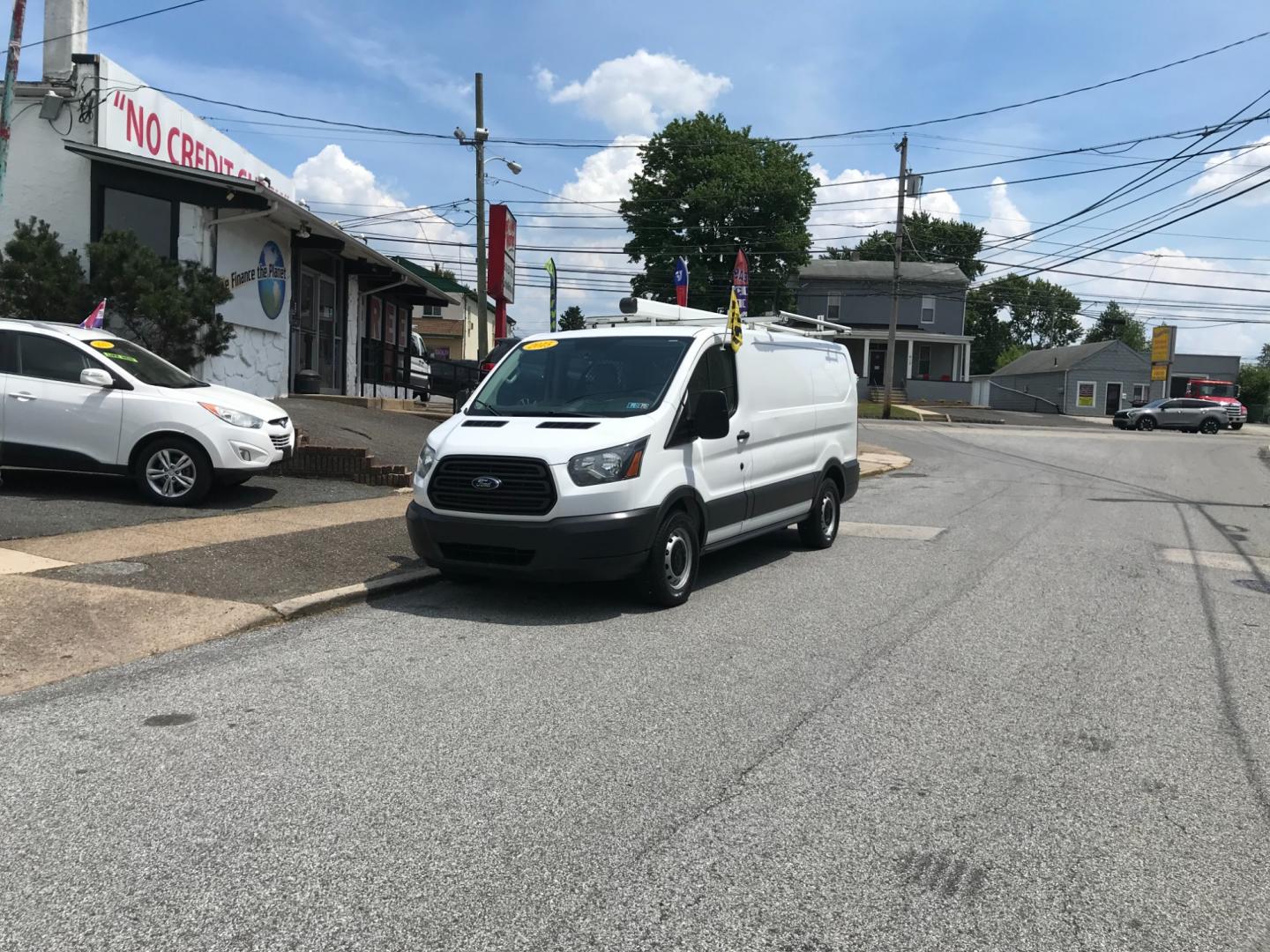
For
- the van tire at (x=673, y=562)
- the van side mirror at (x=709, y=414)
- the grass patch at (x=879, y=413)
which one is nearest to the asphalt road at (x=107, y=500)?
the van tire at (x=673, y=562)

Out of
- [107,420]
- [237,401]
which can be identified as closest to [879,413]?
[237,401]

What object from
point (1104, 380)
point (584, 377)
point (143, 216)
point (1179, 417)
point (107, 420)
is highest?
point (1104, 380)

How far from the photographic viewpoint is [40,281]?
1334 cm

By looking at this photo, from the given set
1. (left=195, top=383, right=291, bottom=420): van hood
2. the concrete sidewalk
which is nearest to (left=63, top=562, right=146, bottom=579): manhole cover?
the concrete sidewalk

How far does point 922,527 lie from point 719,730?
7.86m

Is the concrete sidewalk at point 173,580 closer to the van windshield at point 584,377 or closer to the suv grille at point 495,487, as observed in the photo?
the suv grille at point 495,487

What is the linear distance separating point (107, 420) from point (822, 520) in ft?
23.4

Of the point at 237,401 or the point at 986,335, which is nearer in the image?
the point at 237,401

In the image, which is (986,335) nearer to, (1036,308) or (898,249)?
(1036,308)

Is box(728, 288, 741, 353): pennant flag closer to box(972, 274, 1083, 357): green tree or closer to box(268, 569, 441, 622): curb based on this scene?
box(268, 569, 441, 622): curb

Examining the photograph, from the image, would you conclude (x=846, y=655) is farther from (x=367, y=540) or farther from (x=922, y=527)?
(x=922, y=527)

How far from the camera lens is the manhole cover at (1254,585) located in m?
8.56

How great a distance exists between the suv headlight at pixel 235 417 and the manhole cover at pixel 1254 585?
9.38 meters

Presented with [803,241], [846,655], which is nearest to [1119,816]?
[846,655]
